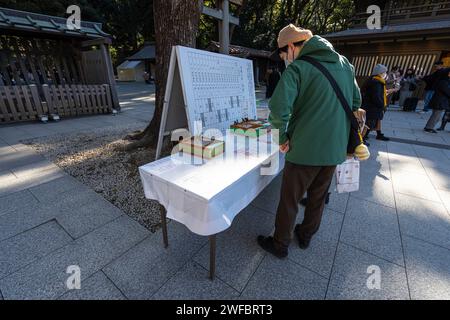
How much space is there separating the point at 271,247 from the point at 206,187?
3.29 ft

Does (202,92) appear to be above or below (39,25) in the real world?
below

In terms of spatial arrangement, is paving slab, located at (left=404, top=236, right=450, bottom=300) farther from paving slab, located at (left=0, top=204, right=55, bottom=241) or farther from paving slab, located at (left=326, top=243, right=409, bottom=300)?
paving slab, located at (left=0, top=204, right=55, bottom=241)

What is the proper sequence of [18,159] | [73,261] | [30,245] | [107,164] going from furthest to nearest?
[18,159]
[107,164]
[30,245]
[73,261]

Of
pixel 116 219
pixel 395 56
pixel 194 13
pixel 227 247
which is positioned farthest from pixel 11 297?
pixel 395 56

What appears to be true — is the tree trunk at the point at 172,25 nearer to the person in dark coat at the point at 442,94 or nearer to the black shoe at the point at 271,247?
the black shoe at the point at 271,247

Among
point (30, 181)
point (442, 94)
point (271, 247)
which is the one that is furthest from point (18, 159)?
point (442, 94)

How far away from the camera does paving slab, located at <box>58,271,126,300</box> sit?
1483 millimetres

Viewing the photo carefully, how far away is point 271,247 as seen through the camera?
192cm

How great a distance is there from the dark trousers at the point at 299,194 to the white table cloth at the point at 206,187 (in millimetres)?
276

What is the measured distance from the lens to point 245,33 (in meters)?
22.9

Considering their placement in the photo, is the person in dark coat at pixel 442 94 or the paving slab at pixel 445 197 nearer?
the paving slab at pixel 445 197

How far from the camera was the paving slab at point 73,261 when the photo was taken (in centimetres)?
151

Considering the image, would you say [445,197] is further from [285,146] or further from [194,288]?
[194,288]

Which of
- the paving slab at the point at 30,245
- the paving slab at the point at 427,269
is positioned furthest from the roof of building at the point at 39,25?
the paving slab at the point at 427,269
